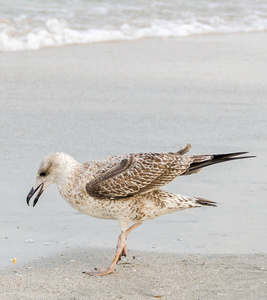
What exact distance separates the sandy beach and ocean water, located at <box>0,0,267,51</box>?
0.72 m

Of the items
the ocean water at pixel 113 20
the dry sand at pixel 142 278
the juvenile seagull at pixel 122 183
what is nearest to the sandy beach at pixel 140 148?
the dry sand at pixel 142 278

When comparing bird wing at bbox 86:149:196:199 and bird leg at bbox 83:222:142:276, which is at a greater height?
bird wing at bbox 86:149:196:199

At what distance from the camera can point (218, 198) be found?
18.7ft

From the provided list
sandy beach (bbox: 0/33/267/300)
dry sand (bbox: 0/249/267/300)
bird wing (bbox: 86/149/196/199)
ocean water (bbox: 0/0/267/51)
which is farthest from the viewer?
ocean water (bbox: 0/0/267/51)

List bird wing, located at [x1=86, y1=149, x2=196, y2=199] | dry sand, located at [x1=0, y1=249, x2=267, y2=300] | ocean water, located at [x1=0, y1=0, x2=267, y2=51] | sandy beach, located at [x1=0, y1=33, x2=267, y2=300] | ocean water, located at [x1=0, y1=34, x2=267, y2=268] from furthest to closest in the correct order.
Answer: ocean water, located at [x1=0, y1=0, x2=267, y2=51] → ocean water, located at [x1=0, y1=34, x2=267, y2=268] → bird wing, located at [x1=86, y1=149, x2=196, y2=199] → sandy beach, located at [x1=0, y1=33, x2=267, y2=300] → dry sand, located at [x1=0, y1=249, x2=267, y2=300]

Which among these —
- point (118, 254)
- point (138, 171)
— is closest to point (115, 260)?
point (118, 254)

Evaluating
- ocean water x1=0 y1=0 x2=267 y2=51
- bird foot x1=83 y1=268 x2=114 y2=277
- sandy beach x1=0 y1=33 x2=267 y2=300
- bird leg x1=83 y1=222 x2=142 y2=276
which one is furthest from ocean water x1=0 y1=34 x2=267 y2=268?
ocean water x1=0 y1=0 x2=267 y2=51

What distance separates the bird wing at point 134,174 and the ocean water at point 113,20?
22.5ft

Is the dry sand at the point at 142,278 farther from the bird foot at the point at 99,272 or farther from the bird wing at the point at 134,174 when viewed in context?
the bird wing at the point at 134,174

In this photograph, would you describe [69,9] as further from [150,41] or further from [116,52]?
[116,52]

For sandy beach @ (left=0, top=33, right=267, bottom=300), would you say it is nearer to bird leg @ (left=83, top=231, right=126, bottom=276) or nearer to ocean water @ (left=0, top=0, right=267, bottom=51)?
bird leg @ (left=83, top=231, right=126, bottom=276)

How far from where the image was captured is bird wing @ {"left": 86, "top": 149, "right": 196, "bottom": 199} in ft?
15.5

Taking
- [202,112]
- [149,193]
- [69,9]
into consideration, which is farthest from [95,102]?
[69,9]

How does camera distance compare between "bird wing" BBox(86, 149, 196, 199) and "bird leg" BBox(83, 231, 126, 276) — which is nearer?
"bird leg" BBox(83, 231, 126, 276)
